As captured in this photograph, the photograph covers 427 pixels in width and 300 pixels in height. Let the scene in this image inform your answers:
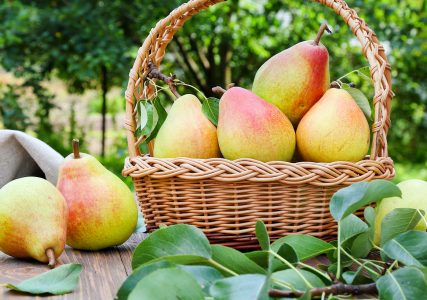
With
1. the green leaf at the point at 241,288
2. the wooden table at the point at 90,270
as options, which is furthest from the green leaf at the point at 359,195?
the wooden table at the point at 90,270

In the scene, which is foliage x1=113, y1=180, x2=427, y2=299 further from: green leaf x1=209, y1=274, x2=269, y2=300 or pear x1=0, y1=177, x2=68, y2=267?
pear x1=0, y1=177, x2=68, y2=267

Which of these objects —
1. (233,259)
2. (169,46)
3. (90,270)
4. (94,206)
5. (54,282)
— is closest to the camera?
(233,259)

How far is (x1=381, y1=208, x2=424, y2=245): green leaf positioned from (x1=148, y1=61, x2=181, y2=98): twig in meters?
0.54

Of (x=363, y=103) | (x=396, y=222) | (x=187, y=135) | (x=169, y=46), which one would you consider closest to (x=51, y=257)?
(x=187, y=135)

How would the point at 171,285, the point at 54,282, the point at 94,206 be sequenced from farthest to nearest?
the point at 94,206 < the point at 54,282 < the point at 171,285

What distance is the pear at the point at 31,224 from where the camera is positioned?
1.01 metres

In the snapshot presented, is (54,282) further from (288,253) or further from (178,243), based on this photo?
(288,253)

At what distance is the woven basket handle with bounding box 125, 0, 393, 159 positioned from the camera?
114 cm

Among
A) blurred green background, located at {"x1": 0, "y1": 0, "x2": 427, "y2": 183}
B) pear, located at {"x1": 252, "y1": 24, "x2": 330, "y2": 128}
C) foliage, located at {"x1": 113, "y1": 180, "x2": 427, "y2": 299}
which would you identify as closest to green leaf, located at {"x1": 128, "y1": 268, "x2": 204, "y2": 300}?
foliage, located at {"x1": 113, "y1": 180, "x2": 427, "y2": 299}

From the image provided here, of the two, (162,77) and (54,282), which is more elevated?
(162,77)

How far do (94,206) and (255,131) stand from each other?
31 centimetres

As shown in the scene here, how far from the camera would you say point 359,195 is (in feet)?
2.68

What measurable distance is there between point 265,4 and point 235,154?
9.97ft

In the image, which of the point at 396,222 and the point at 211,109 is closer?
the point at 396,222
